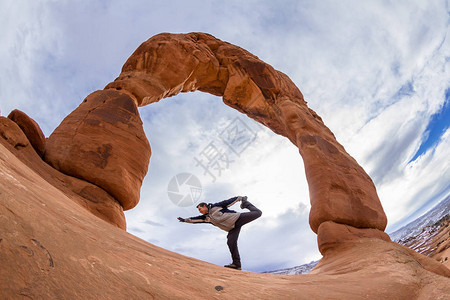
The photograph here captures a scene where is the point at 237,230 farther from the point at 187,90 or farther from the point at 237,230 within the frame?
the point at 187,90

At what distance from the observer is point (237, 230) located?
5762 millimetres

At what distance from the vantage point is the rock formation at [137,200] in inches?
50.3

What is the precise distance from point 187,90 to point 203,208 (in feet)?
21.2

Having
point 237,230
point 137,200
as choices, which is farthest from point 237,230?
point 137,200

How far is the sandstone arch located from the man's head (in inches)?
56.1

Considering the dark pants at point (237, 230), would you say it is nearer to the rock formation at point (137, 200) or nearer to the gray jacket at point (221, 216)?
the gray jacket at point (221, 216)

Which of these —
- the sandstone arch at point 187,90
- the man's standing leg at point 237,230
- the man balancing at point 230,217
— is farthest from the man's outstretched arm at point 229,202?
the sandstone arch at point 187,90

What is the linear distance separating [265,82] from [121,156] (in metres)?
7.64

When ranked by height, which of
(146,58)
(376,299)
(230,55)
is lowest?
(376,299)

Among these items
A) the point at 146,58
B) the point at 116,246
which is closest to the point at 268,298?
the point at 116,246

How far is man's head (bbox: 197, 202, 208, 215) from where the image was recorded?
6000 mm

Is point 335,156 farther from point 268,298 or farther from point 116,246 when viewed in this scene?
point 116,246

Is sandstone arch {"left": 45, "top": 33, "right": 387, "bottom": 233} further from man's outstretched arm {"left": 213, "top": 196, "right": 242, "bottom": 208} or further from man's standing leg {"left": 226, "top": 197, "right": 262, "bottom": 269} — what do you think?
man's standing leg {"left": 226, "top": 197, "right": 262, "bottom": 269}

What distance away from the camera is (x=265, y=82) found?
11242 mm
